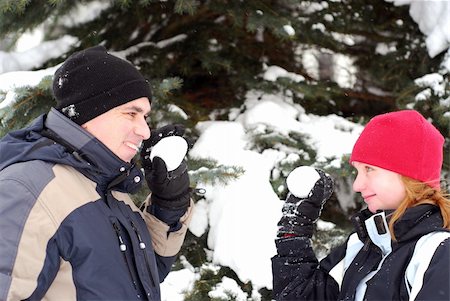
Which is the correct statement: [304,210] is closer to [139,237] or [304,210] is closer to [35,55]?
[139,237]

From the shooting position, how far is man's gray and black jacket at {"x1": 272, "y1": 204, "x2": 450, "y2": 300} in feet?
6.07

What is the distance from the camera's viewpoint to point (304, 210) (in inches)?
94.9

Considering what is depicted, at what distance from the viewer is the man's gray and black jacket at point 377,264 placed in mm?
1849

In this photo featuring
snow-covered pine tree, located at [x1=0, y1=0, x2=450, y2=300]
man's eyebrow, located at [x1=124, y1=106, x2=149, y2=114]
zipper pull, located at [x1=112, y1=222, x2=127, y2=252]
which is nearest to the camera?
zipper pull, located at [x1=112, y1=222, x2=127, y2=252]

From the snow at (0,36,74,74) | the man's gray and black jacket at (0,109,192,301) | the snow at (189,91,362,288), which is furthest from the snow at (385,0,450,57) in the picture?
the man's gray and black jacket at (0,109,192,301)

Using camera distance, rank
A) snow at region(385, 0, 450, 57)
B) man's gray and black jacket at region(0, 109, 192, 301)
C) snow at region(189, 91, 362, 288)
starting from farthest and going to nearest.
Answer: snow at region(385, 0, 450, 57), snow at region(189, 91, 362, 288), man's gray and black jacket at region(0, 109, 192, 301)

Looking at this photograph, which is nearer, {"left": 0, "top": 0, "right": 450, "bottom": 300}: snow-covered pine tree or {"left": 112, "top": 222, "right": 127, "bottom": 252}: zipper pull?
{"left": 112, "top": 222, "right": 127, "bottom": 252}: zipper pull

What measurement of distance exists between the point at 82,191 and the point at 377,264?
4.05 ft

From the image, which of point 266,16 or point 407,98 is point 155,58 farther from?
point 407,98

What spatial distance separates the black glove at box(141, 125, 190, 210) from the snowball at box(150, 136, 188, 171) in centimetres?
2

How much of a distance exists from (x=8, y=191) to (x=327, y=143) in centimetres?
258

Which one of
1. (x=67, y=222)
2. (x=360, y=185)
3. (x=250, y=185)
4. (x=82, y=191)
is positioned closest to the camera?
(x=67, y=222)

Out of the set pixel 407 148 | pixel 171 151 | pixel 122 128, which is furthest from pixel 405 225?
pixel 122 128

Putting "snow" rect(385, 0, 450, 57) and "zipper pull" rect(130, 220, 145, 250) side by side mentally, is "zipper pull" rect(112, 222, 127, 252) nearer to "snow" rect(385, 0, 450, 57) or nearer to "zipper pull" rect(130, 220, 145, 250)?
"zipper pull" rect(130, 220, 145, 250)
